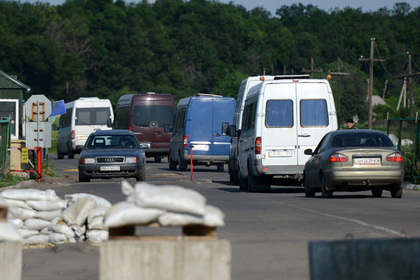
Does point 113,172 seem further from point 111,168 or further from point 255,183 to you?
point 255,183

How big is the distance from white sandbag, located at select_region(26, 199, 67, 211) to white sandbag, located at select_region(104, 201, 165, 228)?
550 centimetres

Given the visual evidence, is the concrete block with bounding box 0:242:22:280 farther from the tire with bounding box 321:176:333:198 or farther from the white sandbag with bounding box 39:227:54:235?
the tire with bounding box 321:176:333:198

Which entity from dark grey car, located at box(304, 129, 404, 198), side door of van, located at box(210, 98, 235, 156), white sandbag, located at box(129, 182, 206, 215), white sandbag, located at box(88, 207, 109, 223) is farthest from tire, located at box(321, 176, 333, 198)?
side door of van, located at box(210, 98, 235, 156)

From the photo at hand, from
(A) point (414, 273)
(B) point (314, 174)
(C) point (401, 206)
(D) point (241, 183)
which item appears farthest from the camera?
(D) point (241, 183)

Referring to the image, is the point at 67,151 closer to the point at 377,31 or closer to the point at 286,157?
the point at 286,157

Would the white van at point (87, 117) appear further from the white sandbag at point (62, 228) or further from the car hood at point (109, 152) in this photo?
the white sandbag at point (62, 228)

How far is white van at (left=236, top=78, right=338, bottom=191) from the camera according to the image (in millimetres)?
22391

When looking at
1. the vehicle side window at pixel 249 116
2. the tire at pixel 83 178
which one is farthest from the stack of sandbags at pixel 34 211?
the tire at pixel 83 178

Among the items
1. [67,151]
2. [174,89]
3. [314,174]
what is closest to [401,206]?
[314,174]

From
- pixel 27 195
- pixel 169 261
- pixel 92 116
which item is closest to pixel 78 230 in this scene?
pixel 27 195

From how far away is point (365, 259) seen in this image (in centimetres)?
639

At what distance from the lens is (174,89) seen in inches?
5325

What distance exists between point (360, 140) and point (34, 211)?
9.19m

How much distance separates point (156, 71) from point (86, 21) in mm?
14495
